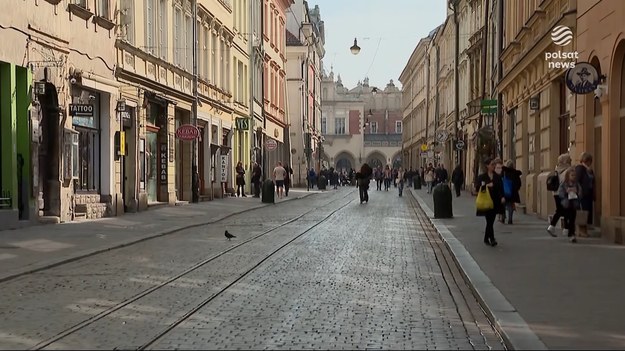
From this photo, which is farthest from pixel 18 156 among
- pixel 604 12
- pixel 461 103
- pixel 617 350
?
pixel 461 103

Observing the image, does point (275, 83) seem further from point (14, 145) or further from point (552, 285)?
point (552, 285)

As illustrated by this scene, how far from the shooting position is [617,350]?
729 centimetres

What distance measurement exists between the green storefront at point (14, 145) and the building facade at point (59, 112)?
2cm

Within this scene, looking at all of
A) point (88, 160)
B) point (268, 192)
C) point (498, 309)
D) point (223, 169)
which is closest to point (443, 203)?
point (88, 160)

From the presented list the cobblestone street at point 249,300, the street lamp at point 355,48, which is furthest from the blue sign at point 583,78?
the street lamp at point 355,48

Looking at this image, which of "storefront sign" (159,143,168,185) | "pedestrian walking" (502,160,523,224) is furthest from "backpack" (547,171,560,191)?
"storefront sign" (159,143,168,185)

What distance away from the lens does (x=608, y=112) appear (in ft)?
55.8

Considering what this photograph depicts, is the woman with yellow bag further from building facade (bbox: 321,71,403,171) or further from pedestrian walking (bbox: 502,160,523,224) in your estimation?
building facade (bbox: 321,71,403,171)

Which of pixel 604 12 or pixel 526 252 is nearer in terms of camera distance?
pixel 526 252

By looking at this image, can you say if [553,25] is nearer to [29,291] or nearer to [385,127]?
[29,291]

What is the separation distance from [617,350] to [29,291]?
6892 mm

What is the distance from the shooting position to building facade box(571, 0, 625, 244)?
16.5 meters

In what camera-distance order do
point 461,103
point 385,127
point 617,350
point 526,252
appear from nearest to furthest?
point 617,350, point 526,252, point 461,103, point 385,127

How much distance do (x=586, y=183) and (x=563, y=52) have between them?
4.72 metres
